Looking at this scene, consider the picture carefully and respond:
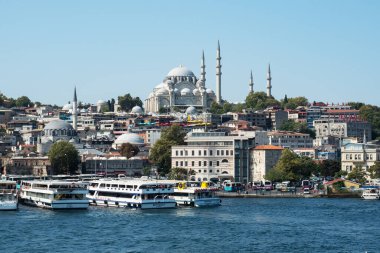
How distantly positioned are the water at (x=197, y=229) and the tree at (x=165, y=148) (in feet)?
71.8

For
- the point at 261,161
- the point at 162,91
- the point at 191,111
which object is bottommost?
the point at 261,161

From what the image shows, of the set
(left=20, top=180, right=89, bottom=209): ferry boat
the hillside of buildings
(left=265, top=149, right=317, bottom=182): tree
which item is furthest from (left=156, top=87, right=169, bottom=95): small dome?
(left=20, top=180, right=89, bottom=209): ferry boat

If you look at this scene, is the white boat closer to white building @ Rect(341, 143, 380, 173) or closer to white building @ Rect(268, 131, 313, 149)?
white building @ Rect(341, 143, 380, 173)

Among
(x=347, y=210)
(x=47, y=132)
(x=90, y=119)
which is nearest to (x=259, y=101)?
(x=90, y=119)

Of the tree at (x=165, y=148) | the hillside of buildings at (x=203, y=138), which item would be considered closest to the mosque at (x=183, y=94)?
the hillside of buildings at (x=203, y=138)

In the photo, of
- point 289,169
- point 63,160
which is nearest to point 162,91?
point 63,160

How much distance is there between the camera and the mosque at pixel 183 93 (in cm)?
12706

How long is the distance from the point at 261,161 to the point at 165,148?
8919 mm

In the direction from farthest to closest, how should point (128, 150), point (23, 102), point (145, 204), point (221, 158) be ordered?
1. point (23, 102)
2. point (128, 150)
3. point (221, 158)
4. point (145, 204)

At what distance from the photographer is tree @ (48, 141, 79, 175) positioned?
72312 mm

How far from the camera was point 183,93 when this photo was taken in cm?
12875

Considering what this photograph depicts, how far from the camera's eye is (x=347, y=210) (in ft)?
161

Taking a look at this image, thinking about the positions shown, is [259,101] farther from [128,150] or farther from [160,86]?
[128,150]

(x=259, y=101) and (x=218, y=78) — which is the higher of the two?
(x=218, y=78)
